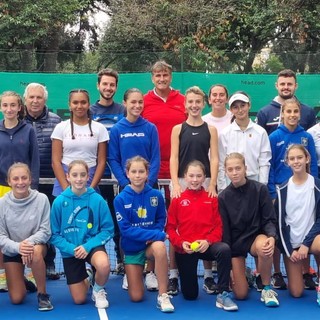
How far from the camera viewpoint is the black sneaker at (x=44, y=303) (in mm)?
4980

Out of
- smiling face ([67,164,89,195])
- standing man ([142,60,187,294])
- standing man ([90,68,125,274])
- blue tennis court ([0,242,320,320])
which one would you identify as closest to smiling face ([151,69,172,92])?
standing man ([142,60,187,294])

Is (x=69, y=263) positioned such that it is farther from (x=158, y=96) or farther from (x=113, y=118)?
(x=158, y=96)

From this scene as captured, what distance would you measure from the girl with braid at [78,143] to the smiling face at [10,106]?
407 millimetres

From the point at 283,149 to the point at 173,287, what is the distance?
1708 millimetres

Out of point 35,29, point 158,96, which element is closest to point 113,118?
point 158,96

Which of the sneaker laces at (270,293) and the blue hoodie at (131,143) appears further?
the blue hoodie at (131,143)

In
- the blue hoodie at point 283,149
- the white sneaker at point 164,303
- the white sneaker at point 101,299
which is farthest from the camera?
the blue hoodie at point 283,149

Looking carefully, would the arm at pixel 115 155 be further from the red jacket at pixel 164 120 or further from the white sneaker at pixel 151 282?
the white sneaker at pixel 151 282

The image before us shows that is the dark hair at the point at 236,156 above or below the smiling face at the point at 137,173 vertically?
above

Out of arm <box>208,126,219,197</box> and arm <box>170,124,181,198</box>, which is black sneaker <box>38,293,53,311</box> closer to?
arm <box>170,124,181,198</box>

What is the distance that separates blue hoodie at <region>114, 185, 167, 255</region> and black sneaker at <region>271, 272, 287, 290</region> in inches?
48.7

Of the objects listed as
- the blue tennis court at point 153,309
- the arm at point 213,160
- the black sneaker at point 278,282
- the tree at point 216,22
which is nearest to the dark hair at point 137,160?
the arm at point 213,160

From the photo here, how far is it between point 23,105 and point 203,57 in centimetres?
752

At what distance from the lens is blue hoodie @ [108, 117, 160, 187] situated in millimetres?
5566
